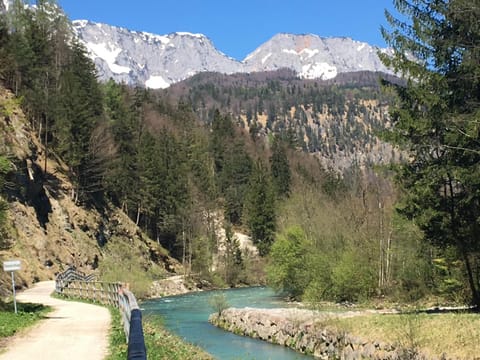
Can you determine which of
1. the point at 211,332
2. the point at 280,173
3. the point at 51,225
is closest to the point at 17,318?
the point at 211,332

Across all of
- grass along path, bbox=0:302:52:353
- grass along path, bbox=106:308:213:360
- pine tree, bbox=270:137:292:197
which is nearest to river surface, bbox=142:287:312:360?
grass along path, bbox=106:308:213:360

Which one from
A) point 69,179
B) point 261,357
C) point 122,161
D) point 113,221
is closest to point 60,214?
point 69,179

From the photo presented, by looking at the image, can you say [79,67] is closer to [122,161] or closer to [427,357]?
[122,161]

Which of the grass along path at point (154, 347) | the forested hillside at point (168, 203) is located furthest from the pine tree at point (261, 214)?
the grass along path at point (154, 347)

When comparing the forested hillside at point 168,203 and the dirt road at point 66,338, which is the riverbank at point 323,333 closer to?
the forested hillside at point 168,203

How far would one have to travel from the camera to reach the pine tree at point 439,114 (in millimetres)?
18125

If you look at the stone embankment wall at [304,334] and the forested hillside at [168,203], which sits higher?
the forested hillside at [168,203]

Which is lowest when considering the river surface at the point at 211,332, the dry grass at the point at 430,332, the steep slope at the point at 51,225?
the river surface at the point at 211,332

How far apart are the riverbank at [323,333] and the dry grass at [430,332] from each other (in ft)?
0.13

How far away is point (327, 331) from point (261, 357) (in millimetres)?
2843

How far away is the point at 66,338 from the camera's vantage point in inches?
599

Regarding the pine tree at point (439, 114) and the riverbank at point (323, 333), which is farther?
the pine tree at point (439, 114)

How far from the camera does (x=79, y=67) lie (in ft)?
221

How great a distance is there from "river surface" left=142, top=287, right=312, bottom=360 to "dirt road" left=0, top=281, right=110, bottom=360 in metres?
4.95
